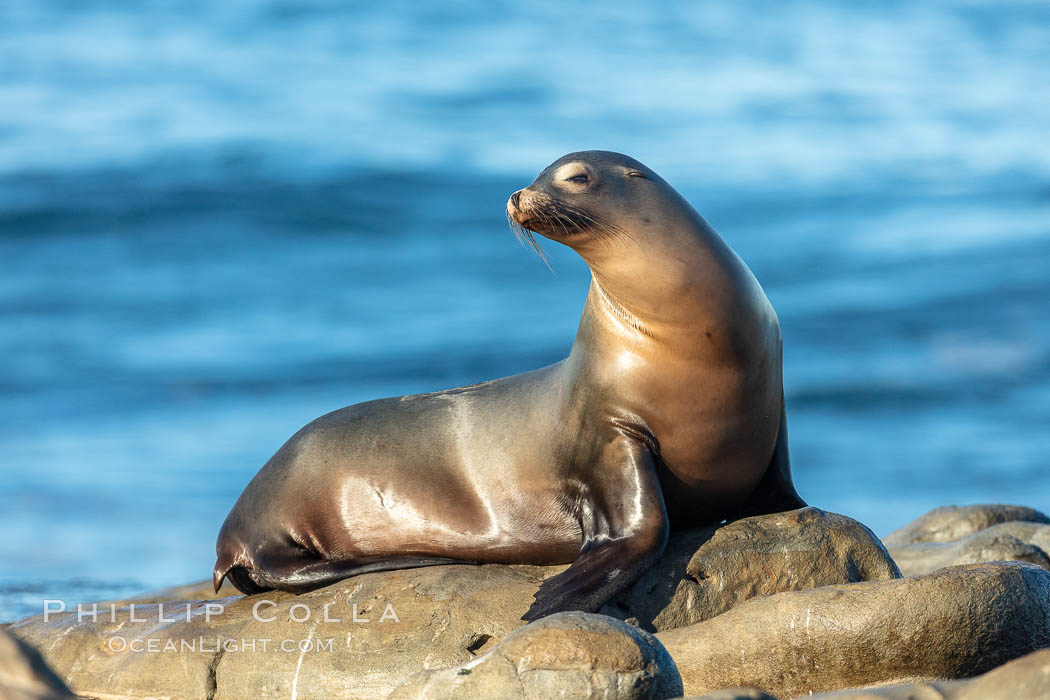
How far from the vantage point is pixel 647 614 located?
545cm

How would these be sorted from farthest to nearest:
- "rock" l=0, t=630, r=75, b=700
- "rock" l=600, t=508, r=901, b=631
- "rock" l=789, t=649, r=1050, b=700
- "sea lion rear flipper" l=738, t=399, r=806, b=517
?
"sea lion rear flipper" l=738, t=399, r=806, b=517, "rock" l=600, t=508, r=901, b=631, "rock" l=789, t=649, r=1050, b=700, "rock" l=0, t=630, r=75, b=700

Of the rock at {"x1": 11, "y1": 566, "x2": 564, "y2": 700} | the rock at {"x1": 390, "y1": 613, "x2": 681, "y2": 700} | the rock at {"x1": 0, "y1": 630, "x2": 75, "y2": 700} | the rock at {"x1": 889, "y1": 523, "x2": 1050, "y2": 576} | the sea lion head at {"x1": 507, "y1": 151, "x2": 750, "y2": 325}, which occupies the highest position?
the sea lion head at {"x1": 507, "y1": 151, "x2": 750, "y2": 325}

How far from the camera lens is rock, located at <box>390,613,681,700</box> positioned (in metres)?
4.11

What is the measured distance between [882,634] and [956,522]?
3971 mm

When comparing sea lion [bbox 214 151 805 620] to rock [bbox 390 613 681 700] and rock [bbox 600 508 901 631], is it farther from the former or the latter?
rock [bbox 390 613 681 700]

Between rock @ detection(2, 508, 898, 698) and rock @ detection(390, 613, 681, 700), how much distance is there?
1.12 metres

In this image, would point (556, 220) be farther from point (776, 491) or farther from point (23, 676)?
point (23, 676)

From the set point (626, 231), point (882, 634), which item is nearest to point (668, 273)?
point (626, 231)

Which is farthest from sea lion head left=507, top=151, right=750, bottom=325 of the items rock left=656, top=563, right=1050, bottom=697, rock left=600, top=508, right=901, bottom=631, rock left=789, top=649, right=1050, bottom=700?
rock left=789, top=649, right=1050, bottom=700

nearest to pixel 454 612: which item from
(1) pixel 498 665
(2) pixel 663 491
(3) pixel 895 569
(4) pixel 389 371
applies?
(2) pixel 663 491

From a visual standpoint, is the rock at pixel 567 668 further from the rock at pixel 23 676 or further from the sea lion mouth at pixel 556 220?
the sea lion mouth at pixel 556 220

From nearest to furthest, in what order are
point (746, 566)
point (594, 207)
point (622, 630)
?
point (622, 630) → point (746, 566) → point (594, 207)

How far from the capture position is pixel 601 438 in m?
5.77

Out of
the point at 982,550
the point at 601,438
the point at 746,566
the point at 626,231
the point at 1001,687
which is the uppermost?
the point at 626,231
